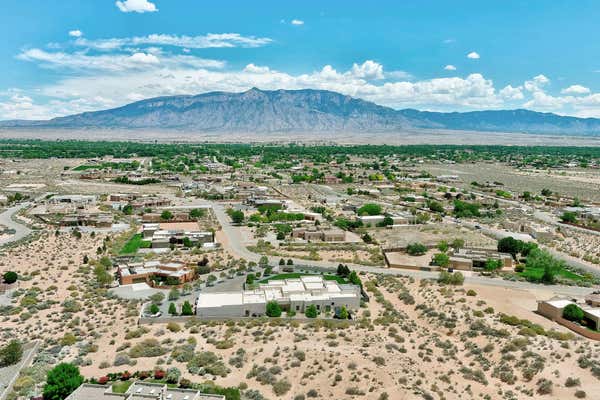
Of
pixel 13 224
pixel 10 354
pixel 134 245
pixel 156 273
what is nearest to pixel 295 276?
pixel 156 273

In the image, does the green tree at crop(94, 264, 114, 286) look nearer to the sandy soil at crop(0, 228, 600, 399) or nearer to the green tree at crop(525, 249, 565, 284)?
the sandy soil at crop(0, 228, 600, 399)

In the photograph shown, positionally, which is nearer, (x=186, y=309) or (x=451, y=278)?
(x=186, y=309)

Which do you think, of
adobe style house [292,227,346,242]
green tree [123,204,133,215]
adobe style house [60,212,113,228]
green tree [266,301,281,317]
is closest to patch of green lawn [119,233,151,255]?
adobe style house [60,212,113,228]

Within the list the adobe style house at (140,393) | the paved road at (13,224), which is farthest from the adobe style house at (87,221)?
the adobe style house at (140,393)

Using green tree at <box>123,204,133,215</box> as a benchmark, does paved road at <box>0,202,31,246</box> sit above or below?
below

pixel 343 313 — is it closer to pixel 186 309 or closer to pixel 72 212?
pixel 186 309

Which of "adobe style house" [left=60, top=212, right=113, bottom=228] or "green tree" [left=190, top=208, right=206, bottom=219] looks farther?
"green tree" [left=190, top=208, right=206, bottom=219]

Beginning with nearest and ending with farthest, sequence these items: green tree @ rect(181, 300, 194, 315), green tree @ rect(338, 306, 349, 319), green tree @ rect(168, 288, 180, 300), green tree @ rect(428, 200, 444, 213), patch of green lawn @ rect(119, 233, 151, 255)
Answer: green tree @ rect(338, 306, 349, 319) < green tree @ rect(181, 300, 194, 315) < green tree @ rect(168, 288, 180, 300) < patch of green lawn @ rect(119, 233, 151, 255) < green tree @ rect(428, 200, 444, 213)
